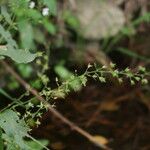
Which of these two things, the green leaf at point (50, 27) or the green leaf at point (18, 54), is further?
the green leaf at point (50, 27)

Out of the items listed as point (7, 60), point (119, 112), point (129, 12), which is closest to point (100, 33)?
point (129, 12)

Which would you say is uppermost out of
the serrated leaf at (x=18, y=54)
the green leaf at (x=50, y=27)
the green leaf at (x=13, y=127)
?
the green leaf at (x=50, y=27)

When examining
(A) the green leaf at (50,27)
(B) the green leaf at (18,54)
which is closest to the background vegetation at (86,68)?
(A) the green leaf at (50,27)

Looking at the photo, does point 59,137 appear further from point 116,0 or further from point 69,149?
point 116,0

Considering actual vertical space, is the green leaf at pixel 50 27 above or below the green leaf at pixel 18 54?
above

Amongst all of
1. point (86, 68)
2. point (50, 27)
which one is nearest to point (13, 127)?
point (50, 27)

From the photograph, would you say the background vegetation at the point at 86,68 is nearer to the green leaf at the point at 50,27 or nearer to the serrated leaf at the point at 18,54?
the green leaf at the point at 50,27

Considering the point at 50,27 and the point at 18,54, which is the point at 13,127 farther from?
the point at 50,27

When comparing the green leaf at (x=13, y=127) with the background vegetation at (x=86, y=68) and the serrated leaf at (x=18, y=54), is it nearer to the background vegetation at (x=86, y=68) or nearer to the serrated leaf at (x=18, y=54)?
the serrated leaf at (x=18, y=54)
